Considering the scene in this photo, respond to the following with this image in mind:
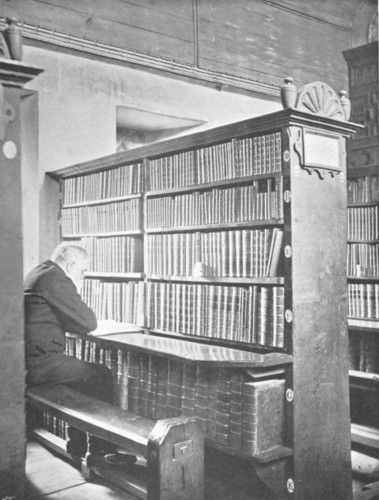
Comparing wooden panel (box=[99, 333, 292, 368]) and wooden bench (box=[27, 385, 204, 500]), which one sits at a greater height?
wooden panel (box=[99, 333, 292, 368])

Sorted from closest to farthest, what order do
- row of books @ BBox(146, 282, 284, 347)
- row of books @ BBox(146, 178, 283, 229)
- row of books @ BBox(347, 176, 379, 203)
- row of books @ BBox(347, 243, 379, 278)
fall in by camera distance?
row of books @ BBox(146, 282, 284, 347) → row of books @ BBox(146, 178, 283, 229) → row of books @ BBox(347, 243, 379, 278) → row of books @ BBox(347, 176, 379, 203)

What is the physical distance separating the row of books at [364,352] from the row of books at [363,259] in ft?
3.46

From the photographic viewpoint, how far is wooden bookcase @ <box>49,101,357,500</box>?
3125mm

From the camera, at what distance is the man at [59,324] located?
151 inches

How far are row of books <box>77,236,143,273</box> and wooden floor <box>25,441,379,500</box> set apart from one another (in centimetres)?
157

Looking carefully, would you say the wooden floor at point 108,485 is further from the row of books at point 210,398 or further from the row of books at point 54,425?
the row of books at point 210,398

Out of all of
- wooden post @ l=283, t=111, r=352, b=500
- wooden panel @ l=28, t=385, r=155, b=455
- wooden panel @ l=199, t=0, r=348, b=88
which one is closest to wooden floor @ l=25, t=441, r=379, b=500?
wooden post @ l=283, t=111, r=352, b=500

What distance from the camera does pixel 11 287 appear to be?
6.93 ft

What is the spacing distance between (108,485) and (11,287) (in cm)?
223

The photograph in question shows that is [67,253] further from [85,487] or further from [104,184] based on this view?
[85,487]

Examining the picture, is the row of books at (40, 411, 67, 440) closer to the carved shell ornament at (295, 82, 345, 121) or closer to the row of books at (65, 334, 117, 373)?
the row of books at (65, 334, 117, 373)

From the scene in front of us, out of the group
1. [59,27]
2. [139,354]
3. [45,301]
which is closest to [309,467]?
[139,354]

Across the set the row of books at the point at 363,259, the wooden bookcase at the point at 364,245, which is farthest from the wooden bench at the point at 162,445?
the row of books at the point at 363,259

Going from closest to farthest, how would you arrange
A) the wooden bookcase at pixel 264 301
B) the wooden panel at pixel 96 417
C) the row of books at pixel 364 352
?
1. the wooden panel at pixel 96 417
2. the wooden bookcase at pixel 264 301
3. the row of books at pixel 364 352
